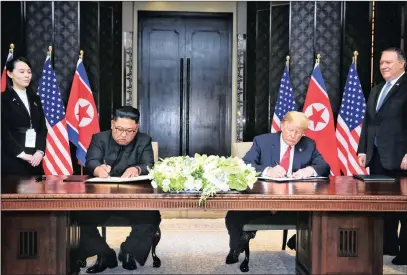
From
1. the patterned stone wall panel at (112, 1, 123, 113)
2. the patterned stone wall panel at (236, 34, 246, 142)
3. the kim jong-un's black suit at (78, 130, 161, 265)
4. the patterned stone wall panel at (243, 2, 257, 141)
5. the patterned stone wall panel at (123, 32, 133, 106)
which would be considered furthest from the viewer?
the patterned stone wall panel at (236, 34, 246, 142)

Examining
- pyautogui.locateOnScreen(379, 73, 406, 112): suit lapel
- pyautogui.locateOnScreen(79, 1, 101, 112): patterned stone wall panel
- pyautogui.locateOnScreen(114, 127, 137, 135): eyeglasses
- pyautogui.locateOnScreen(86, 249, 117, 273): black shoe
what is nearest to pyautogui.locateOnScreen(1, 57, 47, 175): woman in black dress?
pyautogui.locateOnScreen(114, 127, 137, 135): eyeglasses

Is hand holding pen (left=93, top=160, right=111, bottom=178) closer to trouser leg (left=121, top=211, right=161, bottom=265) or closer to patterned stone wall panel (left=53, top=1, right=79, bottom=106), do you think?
trouser leg (left=121, top=211, right=161, bottom=265)

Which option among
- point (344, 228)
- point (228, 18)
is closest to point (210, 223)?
point (344, 228)

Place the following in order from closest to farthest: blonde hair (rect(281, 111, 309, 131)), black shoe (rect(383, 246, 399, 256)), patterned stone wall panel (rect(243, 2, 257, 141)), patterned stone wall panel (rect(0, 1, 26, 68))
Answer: blonde hair (rect(281, 111, 309, 131)) → black shoe (rect(383, 246, 399, 256)) → patterned stone wall panel (rect(0, 1, 26, 68)) → patterned stone wall panel (rect(243, 2, 257, 141))

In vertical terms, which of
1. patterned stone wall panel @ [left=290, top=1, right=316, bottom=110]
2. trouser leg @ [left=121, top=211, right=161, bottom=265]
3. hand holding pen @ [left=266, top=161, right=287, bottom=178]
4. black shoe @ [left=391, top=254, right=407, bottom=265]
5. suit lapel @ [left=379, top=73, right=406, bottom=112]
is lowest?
black shoe @ [left=391, top=254, right=407, bottom=265]

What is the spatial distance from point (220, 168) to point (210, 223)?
2721 millimetres

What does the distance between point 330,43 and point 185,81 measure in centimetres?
214

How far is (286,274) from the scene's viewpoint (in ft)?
10.9

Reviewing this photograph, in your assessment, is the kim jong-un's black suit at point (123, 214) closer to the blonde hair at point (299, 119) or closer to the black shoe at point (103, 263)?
the black shoe at point (103, 263)

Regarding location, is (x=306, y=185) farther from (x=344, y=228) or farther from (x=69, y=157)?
(x=69, y=157)

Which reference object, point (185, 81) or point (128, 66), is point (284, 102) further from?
point (128, 66)

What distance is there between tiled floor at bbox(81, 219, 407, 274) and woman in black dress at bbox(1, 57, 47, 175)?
0.93 m

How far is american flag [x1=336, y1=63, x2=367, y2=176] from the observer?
505 centimetres

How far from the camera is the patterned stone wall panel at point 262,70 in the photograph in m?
5.83
